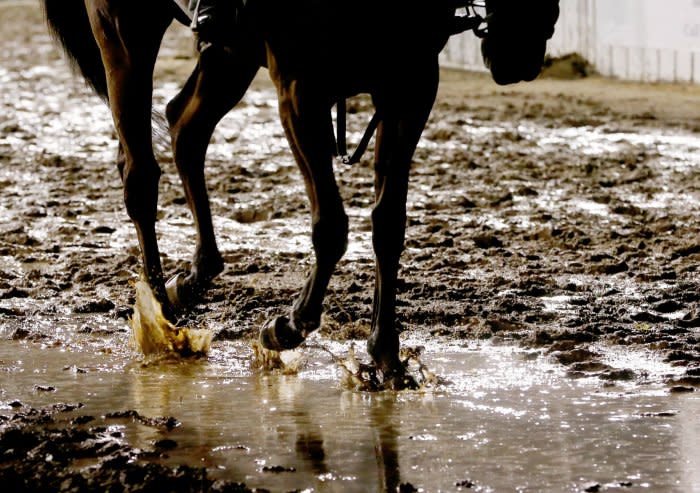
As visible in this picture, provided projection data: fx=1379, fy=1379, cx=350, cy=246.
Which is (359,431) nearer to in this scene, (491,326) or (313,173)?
(313,173)

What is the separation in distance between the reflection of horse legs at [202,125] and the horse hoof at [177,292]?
88 millimetres

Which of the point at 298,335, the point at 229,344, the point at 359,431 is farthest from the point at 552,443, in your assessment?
the point at 229,344

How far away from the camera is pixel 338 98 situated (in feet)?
16.8

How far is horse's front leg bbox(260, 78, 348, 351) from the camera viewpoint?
16.1 feet

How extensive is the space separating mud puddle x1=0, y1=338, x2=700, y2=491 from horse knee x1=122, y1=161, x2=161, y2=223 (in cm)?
76

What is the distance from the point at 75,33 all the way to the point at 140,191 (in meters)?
0.98

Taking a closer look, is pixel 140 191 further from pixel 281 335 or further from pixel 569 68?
pixel 569 68

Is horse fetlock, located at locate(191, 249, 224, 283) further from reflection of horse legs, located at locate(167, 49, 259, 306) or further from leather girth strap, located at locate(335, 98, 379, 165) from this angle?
leather girth strap, located at locate(335, 98, 379, 165)

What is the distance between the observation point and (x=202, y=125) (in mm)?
6516

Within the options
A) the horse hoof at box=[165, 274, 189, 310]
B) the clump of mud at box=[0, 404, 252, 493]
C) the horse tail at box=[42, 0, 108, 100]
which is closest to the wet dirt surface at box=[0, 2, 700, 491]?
the clump of mud at box=[0, 404, 252, 493]

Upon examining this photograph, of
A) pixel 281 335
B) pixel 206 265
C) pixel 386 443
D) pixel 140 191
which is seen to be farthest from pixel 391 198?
pixel 140 191

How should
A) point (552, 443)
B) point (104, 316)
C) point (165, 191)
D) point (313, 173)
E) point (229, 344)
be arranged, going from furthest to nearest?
point (165, 191) → point (104, 316) → point (229, 344) → point (313, 173) → point (552, 443)

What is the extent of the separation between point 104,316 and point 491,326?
1.84m

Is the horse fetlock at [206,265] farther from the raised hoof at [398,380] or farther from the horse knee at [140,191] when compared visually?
the raised hoof at [398,380]
